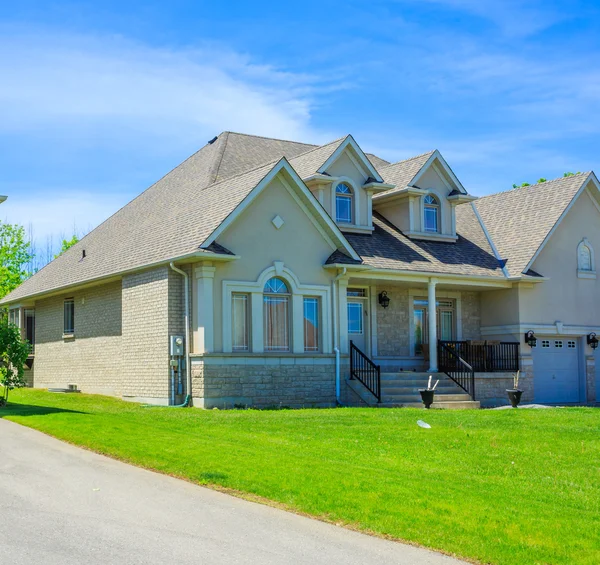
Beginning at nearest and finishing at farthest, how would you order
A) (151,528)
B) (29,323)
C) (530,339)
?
(151,528), (530,339), (29,323)

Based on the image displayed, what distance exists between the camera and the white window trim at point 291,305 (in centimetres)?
2114

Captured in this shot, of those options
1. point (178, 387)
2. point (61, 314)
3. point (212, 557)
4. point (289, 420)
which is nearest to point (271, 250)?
point (178, 387)

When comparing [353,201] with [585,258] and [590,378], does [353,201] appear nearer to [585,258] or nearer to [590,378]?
[585,258]

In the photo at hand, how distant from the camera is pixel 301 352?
22281mm

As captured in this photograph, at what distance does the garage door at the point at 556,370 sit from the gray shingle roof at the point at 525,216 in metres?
2.93

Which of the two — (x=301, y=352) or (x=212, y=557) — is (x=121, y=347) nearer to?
(x=301, y=352)

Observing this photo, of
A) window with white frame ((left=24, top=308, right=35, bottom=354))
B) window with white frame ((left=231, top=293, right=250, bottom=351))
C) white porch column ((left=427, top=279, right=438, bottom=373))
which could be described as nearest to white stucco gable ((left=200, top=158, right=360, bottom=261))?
window with white frame ((left=231, top=293, right=250, bottom=351))

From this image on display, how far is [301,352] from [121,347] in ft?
17.0

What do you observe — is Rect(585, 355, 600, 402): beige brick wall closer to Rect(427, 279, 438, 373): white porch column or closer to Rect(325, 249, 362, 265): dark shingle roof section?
Rect(427, 279, 438, 373): white porch column

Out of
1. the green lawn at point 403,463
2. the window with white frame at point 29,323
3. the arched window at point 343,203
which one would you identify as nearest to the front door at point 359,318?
the arched window at point 343,203

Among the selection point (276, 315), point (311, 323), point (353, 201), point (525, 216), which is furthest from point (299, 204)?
point (525, 216)

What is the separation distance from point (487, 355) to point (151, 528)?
19271mm

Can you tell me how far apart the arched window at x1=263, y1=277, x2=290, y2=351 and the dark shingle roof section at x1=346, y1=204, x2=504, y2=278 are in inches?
110

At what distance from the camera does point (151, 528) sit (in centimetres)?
835
